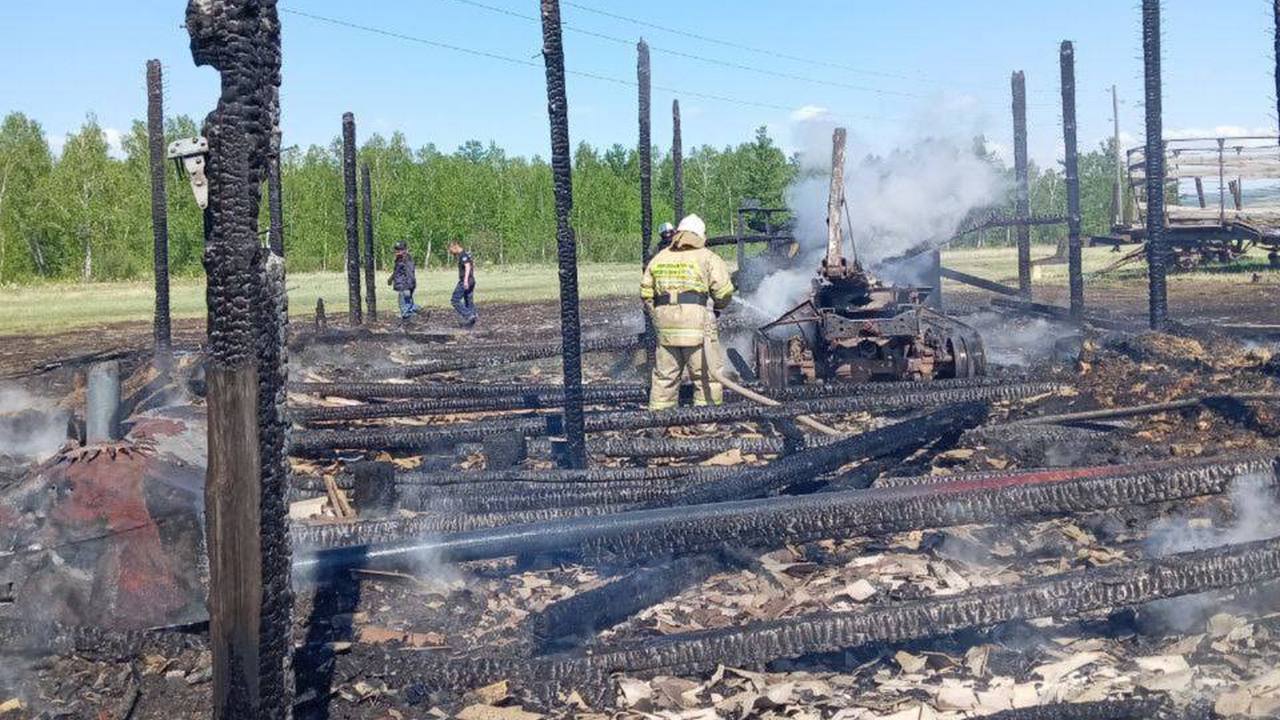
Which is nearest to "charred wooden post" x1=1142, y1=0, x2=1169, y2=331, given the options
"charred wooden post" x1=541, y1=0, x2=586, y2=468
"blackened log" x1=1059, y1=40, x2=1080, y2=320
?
"blackened log" x1=1059, y1=40, x2=1080, y2=320

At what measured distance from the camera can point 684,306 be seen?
37.9ft

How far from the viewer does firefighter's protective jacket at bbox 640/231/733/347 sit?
11523 mm

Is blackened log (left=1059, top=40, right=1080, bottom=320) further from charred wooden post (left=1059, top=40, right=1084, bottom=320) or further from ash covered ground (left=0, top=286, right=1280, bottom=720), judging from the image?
ash covered ground (left=0, top=286, right=1280, bottom=720)

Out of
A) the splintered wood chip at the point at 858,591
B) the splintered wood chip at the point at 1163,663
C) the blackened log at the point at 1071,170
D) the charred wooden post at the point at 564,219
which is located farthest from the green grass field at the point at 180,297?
the splintered wood chip at the point at 1163,663

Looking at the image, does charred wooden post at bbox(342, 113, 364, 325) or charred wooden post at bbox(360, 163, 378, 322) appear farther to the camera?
charred wooden post at bbox(360, 163, 378, 322)

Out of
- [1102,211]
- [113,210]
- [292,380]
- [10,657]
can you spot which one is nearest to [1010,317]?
[292,380]

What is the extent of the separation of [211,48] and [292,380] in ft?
37.3

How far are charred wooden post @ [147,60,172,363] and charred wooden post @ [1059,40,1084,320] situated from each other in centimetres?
1284

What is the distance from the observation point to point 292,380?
1488cm

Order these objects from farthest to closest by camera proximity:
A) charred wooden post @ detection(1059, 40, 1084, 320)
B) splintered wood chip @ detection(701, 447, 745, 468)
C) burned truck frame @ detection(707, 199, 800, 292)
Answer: burned truck frame @ detection(707, 199, 800, 292) → charred wooden post @ detection(1059, 40, 1084, 320) → splintered wood chip @ detection(701, 447, 745, 468)

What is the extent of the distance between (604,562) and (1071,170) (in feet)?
45.2

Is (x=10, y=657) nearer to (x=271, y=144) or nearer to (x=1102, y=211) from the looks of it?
(x=271, y=144)

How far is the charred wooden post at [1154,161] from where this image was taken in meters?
14.1

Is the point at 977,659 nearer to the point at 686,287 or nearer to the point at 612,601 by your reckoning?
the point at 612,601
